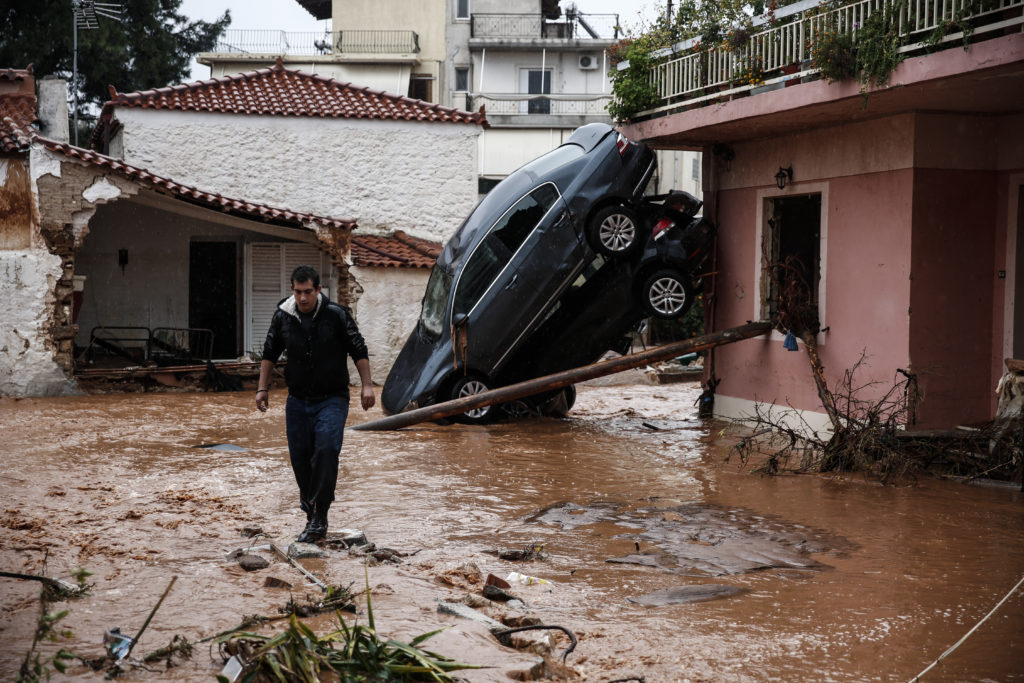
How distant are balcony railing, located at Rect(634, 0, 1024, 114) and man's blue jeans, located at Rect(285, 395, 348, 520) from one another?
6.04 metres

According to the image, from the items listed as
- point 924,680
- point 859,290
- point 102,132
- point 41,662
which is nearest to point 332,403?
point 41,662

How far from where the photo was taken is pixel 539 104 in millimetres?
38000

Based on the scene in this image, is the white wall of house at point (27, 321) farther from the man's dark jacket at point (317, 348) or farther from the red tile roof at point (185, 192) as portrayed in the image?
the man's dark jacket at point (317, 348)

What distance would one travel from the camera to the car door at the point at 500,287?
40.3 feet

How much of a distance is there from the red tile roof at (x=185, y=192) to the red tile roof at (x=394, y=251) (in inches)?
28.2

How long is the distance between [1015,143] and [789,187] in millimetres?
2749

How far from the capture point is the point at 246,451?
435 inches

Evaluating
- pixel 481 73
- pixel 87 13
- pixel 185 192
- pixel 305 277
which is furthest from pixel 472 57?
pixel 305 277

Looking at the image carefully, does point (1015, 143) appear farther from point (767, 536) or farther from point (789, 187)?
Answer: point (767, 536)

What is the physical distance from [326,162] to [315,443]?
613 inches

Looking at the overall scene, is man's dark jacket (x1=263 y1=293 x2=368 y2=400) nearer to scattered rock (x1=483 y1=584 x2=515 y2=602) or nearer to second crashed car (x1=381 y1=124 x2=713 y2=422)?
scattered rock (x1=483 y1=584 x2=515 y2=602)

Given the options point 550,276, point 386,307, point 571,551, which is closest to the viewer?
point 571,551

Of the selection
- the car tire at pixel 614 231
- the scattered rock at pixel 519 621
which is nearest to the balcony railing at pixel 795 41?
the car tire at pixel 614 231

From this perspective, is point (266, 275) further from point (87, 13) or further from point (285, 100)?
point (87, 13)
